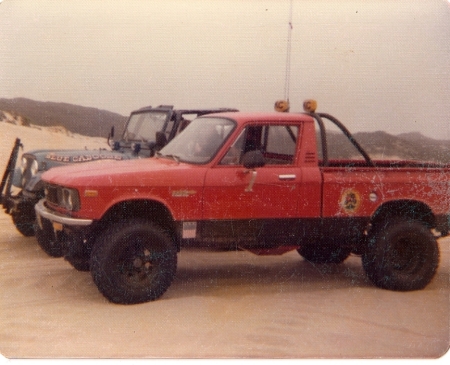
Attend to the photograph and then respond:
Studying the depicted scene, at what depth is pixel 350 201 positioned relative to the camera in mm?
6602

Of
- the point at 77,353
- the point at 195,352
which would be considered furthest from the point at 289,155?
the point at 77,353

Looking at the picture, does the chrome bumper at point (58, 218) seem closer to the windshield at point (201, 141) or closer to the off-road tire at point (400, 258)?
the windshield at point (201, 141)

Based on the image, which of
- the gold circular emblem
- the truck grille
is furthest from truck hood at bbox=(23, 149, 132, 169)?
the gold circular emblem

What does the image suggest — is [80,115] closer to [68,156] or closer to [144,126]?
[144,126]

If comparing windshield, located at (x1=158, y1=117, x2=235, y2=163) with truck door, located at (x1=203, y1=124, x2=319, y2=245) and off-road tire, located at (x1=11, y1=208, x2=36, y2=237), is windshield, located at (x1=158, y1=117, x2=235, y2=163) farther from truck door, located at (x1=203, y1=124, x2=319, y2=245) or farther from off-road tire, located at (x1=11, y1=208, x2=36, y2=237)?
off-road tire, located at (x1=11, y1=208, x2=36, y2=237)

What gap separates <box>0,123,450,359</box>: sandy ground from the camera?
497 cm

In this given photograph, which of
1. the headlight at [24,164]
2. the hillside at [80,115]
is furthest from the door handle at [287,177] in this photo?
the headlight at [24,164]

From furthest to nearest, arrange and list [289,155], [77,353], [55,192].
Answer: [289,155]
[55,192]
[77,353]

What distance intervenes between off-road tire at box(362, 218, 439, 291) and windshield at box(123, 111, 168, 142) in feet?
11.8

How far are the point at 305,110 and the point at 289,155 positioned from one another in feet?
1.94

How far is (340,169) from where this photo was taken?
6.61 metres

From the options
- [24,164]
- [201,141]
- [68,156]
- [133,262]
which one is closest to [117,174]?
[133,262]

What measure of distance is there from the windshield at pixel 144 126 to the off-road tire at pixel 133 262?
10.5ft

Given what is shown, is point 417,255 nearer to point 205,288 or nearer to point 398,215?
point 398,215
